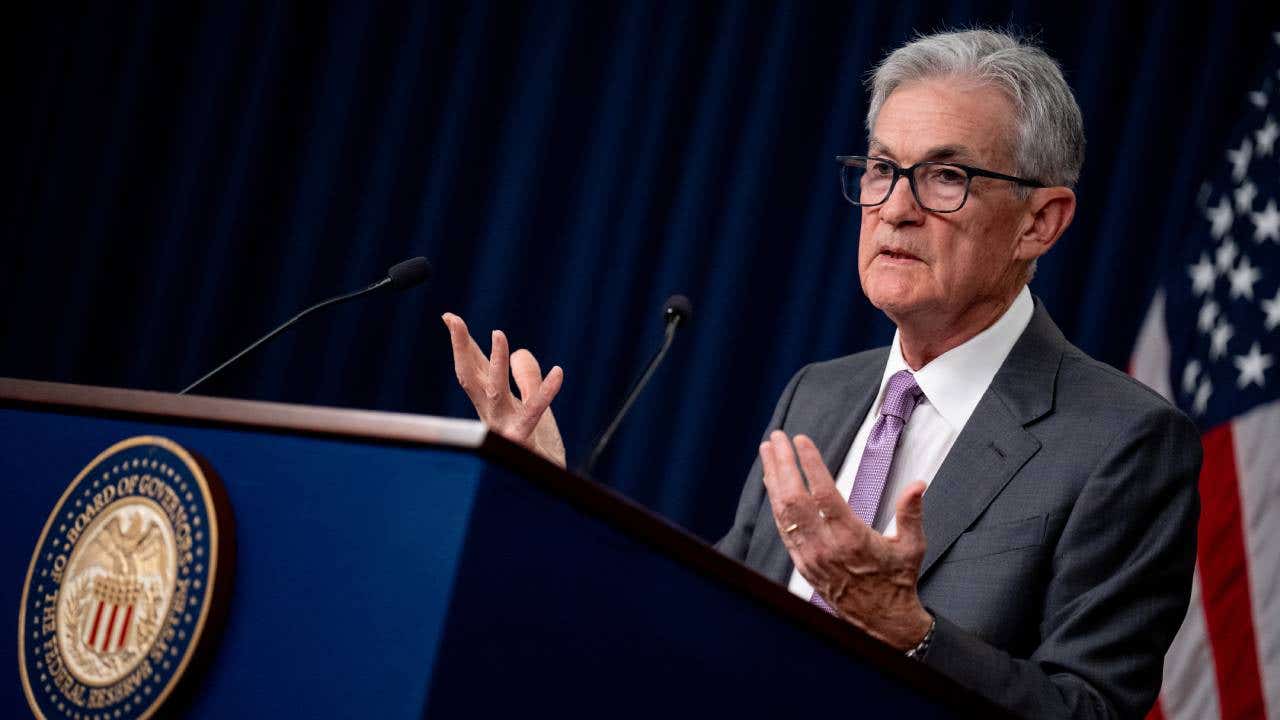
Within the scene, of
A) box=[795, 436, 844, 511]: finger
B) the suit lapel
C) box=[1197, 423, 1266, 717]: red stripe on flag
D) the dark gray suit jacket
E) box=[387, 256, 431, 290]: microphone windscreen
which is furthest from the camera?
box=[1197, 423, 1266, 717]: red stripe on flag

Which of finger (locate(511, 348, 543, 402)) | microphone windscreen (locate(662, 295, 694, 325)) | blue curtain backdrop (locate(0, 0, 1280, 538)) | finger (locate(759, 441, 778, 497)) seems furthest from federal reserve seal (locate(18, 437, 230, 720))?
blue curtain backdrop (locate(0, 0, 1280, 538))

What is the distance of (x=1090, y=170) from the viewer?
10.6ft

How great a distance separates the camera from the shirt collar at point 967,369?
6.19ft

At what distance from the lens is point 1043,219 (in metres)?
2.01

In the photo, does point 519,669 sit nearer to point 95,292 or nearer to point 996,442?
point 996,442

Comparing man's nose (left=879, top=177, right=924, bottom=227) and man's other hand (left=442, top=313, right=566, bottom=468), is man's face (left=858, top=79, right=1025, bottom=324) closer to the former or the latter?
man's nose (left=879, top=177, right=924, bottom=227)

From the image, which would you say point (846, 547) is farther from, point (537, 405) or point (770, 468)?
point (537, 405)

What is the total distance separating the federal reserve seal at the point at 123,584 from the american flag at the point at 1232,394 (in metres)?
2.39

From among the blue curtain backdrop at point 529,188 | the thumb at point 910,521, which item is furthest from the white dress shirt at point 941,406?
the blue curtain backdrop at point 529,188

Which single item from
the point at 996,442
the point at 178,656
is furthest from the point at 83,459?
the point at 996,442

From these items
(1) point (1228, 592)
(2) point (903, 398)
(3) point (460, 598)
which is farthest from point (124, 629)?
(1) point (1228, 592)

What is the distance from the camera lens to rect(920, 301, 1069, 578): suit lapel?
1678mm

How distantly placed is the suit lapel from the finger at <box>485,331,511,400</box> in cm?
58

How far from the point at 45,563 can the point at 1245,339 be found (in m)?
2.64
